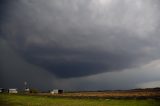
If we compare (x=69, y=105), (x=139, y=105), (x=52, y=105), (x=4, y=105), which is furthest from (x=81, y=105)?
(x=4, y=105)

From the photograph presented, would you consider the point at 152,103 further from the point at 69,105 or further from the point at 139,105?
the point at 69,105

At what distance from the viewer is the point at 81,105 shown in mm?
61375

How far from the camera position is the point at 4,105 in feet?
213

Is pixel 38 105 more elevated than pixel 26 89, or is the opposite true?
pixel 26 89

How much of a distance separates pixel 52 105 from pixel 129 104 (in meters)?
16.2

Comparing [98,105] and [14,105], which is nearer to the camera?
[98,105]

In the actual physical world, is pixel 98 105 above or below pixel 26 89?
below

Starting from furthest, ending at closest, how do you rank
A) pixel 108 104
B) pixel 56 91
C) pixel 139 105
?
pixel 56 91, pixel 108 104, pixel 139 105

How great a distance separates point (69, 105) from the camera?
62.3 metres

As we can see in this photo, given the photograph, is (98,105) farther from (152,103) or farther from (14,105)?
(14,105)

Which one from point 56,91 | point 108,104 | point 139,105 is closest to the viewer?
point 139,105

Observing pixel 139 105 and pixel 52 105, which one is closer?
pixel 139 105

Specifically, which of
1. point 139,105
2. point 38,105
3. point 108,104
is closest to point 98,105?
point 108,104

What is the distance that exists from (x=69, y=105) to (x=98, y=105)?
6143 mm
